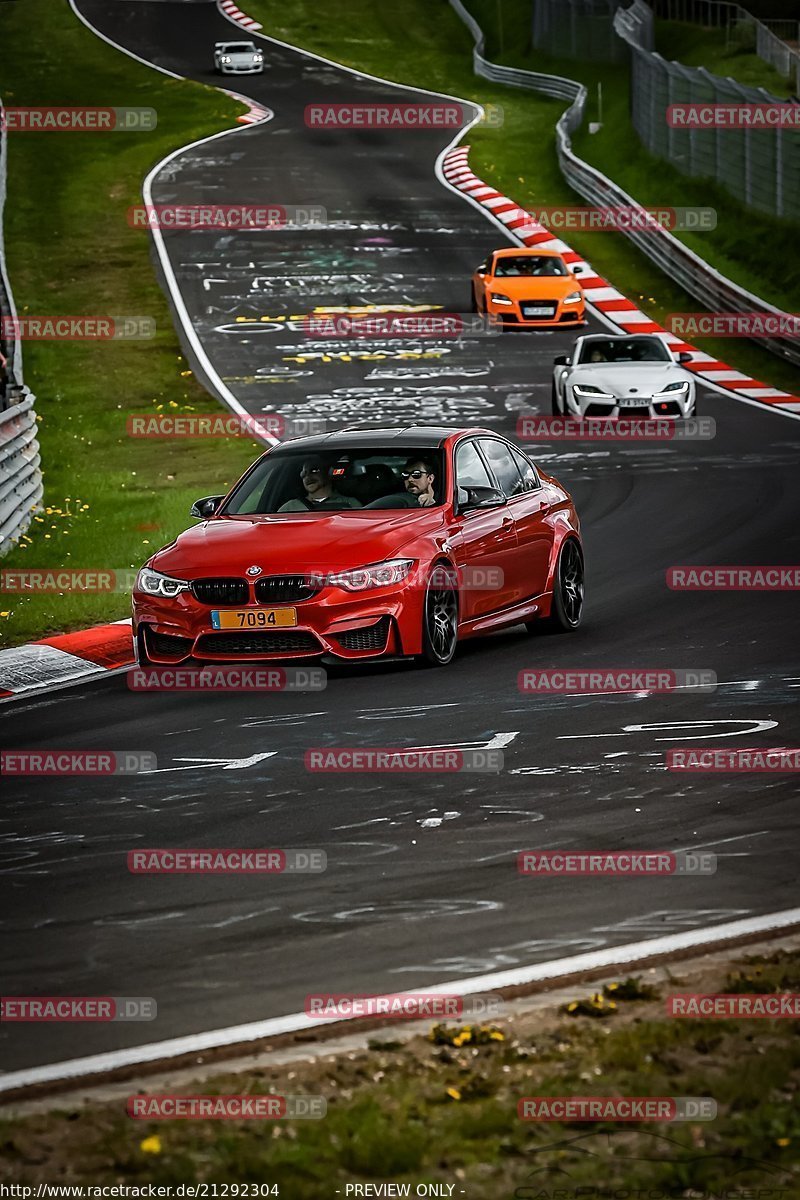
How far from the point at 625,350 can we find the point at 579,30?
41.9m

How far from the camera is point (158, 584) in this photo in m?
12.6

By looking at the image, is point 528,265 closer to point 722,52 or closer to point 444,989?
point 722,52

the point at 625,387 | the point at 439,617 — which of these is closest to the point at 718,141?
the point at 625,387

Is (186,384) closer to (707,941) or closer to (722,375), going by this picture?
(722,375)

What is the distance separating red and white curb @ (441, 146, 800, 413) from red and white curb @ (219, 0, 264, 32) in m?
24.9

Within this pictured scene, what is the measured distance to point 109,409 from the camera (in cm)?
2878

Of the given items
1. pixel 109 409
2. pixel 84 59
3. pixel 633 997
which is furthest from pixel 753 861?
pixel 84 59

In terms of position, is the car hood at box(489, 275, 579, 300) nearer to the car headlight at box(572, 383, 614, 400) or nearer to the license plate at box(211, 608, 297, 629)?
the car headlight at box(572, 383, 614, 400)

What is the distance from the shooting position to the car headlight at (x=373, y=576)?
1229 centimetres

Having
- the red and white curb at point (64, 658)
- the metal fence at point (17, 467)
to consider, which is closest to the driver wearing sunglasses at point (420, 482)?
the red and white curb at point (64, 658)

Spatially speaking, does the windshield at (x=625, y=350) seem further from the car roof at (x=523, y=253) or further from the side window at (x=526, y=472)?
the side window at (x=526, y=472)

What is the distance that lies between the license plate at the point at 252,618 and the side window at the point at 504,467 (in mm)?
2356

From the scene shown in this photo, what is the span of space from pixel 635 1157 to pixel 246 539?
8.07 m

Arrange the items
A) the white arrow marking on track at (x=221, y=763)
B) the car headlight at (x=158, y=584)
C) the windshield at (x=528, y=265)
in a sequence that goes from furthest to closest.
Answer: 1. the windshield at (x=528, y=265)
2. the car headlight at (x=158, y=584)
3. the white arrow marking on track at (x=221, y=763)
